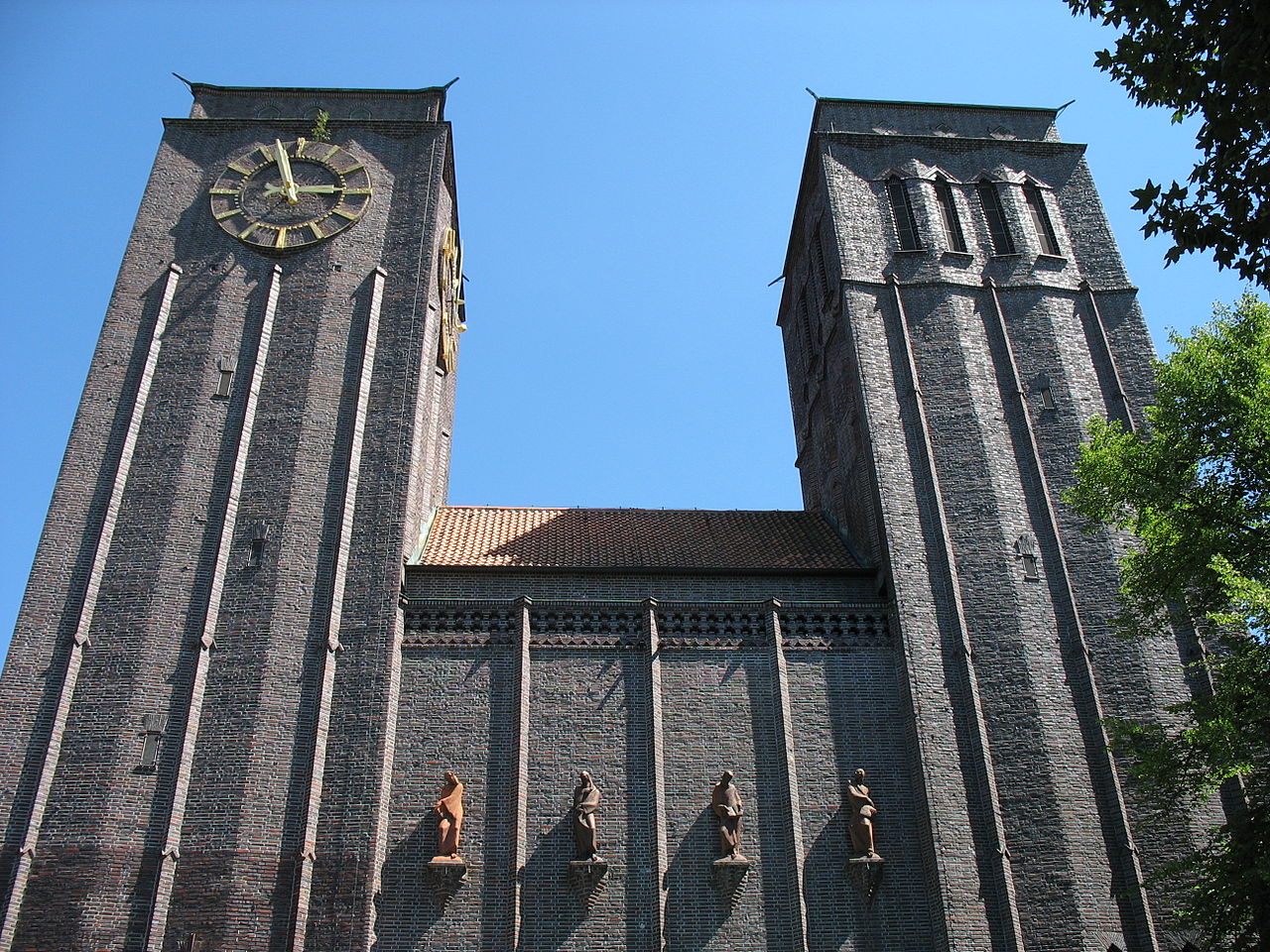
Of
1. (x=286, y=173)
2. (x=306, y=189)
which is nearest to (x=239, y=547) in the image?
(x=306, y=189)

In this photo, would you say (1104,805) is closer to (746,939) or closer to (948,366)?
(746,939)

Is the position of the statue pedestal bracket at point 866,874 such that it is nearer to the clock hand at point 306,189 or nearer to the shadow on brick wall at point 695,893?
the shadow on brick wall at point 695,893

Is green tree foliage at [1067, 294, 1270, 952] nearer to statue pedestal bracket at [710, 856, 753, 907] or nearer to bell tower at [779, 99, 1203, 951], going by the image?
bell tower at [779, 99, 1203, 951]

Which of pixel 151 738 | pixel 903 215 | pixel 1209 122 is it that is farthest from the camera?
pixel 903 215

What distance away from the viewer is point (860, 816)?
687 inches

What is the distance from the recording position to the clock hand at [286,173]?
24094mm

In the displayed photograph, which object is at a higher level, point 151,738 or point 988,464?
point 988,464

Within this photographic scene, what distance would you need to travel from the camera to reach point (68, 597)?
60.3 feet

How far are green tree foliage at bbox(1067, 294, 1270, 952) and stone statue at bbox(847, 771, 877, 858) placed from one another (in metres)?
3.90

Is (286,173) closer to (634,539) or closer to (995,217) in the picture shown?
(634,539)

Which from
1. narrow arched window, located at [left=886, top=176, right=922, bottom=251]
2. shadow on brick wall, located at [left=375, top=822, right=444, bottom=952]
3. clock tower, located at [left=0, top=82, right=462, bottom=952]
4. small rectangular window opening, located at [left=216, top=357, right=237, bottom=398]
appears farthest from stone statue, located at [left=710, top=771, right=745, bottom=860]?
narrow arched window, located at [left=886, top=176, right=922, bottom=251]

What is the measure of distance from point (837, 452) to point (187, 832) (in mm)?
15294

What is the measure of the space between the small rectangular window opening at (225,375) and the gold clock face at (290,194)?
300cm

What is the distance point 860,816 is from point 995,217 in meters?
14.9
